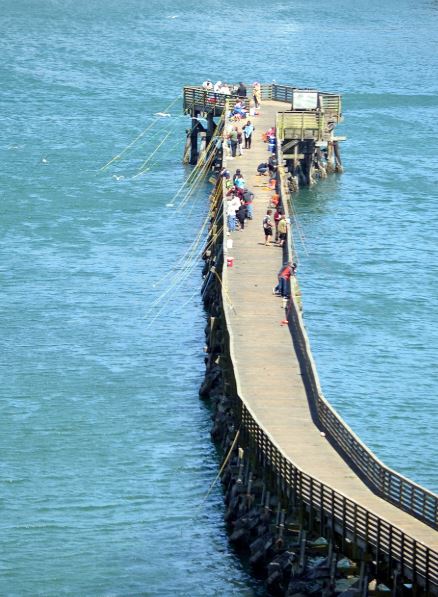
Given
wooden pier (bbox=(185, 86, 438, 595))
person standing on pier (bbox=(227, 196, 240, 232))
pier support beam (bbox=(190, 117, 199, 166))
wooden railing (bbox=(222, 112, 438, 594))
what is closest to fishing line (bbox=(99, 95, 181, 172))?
pier support beam (bbox=(190, 117, 199, 166))

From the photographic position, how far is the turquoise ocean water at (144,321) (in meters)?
41.8

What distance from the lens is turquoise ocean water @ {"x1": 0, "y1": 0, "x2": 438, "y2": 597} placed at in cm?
4184

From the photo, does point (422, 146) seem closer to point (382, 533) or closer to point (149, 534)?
point (149, 534)

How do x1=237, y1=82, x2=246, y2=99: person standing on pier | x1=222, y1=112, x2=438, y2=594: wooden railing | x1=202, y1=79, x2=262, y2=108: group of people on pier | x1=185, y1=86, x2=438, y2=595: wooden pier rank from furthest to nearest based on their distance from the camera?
x1=237, y1=82, x2=246, y2=99: person standing on pier
x1=202, y1=79, x2=262, y2=108: group of people on pier
x1=185, y1=86, x2=438, y2=595: wooden pier
x1=222, y1=112, x2=438, y2=594: wooden railing

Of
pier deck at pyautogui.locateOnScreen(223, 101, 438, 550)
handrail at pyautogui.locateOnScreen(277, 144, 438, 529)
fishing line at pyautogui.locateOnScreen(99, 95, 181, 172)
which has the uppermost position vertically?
handrail at pyautogui.locateOnScreen(277, 144, 438, 529)

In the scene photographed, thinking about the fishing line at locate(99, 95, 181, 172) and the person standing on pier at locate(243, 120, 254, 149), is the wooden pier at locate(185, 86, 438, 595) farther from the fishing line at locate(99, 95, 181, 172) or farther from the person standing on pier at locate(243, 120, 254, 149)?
the fishing line at locate(99, 95, 181, 172)

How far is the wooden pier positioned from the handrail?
0.02 metres

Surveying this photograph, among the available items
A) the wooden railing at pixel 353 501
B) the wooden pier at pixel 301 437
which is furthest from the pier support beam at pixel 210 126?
the wooden railing at pixel 353 501

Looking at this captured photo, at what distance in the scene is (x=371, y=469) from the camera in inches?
1454

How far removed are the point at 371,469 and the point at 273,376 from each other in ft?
26.0

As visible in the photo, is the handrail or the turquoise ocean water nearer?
the handrail

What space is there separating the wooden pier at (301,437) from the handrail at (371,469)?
0.08ft

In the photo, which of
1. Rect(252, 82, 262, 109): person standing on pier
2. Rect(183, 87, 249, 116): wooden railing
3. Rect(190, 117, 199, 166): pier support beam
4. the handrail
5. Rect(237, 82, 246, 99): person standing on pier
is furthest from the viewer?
Rect(190, 117, 199, 166): pier support beam

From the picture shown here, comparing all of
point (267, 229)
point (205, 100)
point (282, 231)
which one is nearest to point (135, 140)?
point (205, 100)
